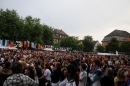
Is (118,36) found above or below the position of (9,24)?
above

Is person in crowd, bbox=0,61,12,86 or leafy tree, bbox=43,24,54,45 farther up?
leafy tree, bbox=43,24,54,45

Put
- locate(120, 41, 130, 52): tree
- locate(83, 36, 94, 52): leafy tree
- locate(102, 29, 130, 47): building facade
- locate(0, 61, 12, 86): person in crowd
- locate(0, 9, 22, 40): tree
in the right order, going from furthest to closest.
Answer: locate(102, 29, 130, 47): building facade < locate(83, 36, 94, 52): leafy tree < locate(120, 41, 130, 52): tree < locate(0, 9, 22, 40): tree < locate(0, 61, 12, 86): person in crowd

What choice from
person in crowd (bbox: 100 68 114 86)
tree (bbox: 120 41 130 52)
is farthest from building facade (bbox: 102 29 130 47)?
person in crowd (bbox: 100 68 114 86)

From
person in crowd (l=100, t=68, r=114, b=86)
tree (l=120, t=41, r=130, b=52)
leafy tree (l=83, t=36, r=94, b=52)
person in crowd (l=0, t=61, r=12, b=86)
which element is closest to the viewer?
person in crowd (l=0, t=61, r=12, b=86)

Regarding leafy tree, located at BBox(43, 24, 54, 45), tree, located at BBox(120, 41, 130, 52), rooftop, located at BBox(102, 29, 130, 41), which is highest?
rooftop, located at BBox(102, 29, 130, 41)

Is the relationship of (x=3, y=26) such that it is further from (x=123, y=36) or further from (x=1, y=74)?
(x=123, y=36)

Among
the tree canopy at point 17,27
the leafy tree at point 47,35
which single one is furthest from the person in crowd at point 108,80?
the leafy tree at point 47,35

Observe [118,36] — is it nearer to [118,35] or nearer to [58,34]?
[118,35]

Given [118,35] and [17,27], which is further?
[118,35]

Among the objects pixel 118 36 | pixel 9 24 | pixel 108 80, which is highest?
pixel 118 36

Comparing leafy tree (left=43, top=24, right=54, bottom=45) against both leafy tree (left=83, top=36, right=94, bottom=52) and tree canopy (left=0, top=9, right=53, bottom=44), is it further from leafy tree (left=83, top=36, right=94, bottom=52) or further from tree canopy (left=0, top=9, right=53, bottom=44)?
leafy tree (left=83, top=36, right=94, bottom=52)

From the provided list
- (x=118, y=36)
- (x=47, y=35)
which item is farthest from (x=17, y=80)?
(x=118, y=36)

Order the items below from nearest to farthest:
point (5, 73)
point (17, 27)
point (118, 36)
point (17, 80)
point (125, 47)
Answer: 1. point (17, 80)
2. point (5, 73)
3. point (17, 27)
4. point (125, 47)
5. point (118, 36)

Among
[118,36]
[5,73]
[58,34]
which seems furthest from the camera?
[58,34]
